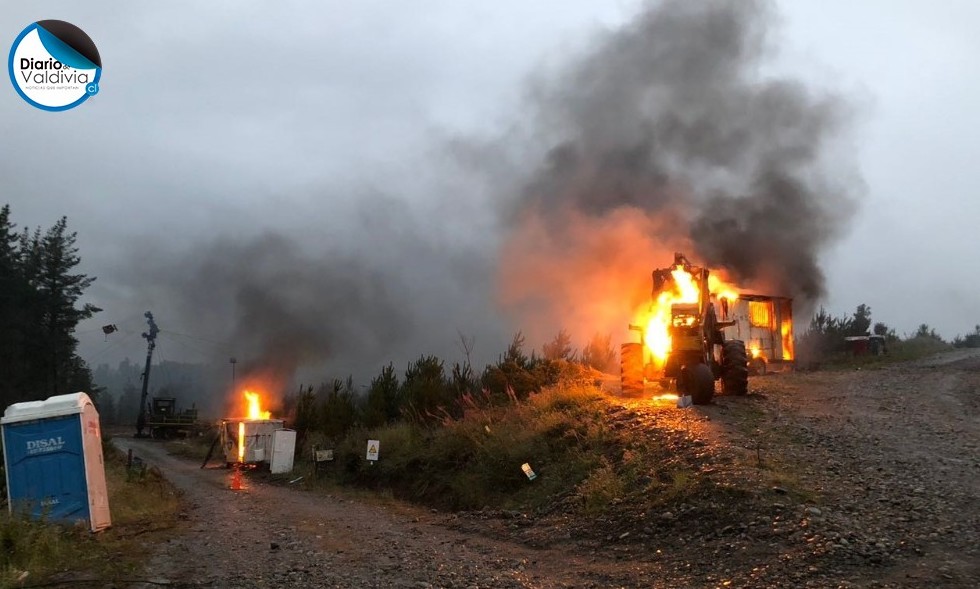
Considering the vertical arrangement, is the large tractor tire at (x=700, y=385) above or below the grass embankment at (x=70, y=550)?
above

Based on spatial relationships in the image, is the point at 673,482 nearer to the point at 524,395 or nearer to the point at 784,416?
the point at 784,416

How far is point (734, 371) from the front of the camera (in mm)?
16484

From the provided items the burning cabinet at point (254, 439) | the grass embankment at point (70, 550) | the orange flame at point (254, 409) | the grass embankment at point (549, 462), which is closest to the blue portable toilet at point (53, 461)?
the grass embankment at point (70, 550)

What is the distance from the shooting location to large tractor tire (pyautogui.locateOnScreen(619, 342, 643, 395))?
720 inches

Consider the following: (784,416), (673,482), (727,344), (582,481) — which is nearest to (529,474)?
(582,481)

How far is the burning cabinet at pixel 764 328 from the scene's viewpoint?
28188 mm

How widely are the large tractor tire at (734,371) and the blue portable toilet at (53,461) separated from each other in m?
13.2

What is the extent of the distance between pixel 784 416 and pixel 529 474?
531 centimetres

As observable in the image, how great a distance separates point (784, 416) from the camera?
13.9 metres

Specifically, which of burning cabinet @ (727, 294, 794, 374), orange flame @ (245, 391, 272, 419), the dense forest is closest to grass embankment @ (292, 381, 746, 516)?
burning cabinet @ (727, 294, 794, 374)

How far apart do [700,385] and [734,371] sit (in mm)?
2027

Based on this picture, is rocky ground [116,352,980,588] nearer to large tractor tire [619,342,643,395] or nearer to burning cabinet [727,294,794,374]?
large tractor tire [619,342,643,395]

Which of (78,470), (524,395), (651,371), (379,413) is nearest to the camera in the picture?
(78,470)

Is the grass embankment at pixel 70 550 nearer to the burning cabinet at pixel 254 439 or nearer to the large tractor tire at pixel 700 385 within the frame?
the large tractor tire at pixel 700 385
